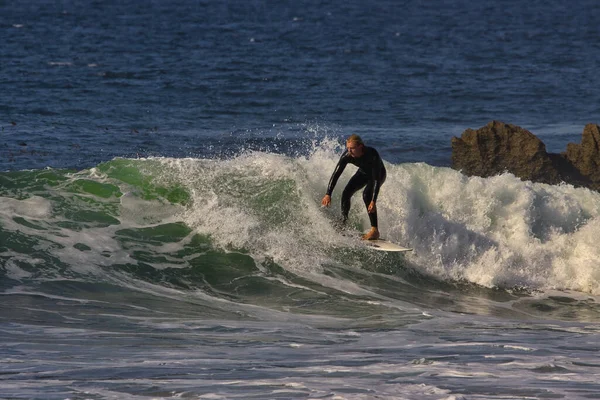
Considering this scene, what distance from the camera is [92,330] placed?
11.4 metres

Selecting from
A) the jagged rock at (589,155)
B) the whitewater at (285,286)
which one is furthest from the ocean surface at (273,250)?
the jagged rock at (589,155)

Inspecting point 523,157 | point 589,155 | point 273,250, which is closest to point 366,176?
point 273,250

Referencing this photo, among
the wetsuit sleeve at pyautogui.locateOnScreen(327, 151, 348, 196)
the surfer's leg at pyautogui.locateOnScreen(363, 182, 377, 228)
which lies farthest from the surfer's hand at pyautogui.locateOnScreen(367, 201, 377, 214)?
the wetsuit sleeve at pyautogui.locateOnScreen(327, 151, 348, 196)

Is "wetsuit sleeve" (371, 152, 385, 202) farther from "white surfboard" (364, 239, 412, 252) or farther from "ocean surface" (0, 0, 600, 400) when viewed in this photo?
"ocean surface" (0, 0, 600, 400)

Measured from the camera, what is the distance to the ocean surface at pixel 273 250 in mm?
9648

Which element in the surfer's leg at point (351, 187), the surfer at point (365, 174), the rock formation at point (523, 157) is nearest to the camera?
the surfer at point (365, 174)

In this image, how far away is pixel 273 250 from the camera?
15.1 metres

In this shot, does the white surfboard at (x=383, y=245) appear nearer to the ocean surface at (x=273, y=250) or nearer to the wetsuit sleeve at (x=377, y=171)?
the ocean surface at (x=273, y=250)

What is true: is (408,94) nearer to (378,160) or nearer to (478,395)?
(378,160)

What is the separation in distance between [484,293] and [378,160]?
8.16 feet

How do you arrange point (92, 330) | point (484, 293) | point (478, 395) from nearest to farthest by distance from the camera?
point (478, 395)
point (92, 330)
point (484, 293)

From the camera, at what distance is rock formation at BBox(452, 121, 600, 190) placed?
64.7 ft

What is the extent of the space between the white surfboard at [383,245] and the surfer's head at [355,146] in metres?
1.35

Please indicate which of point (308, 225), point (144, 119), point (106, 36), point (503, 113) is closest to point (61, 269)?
point (308, 225)
